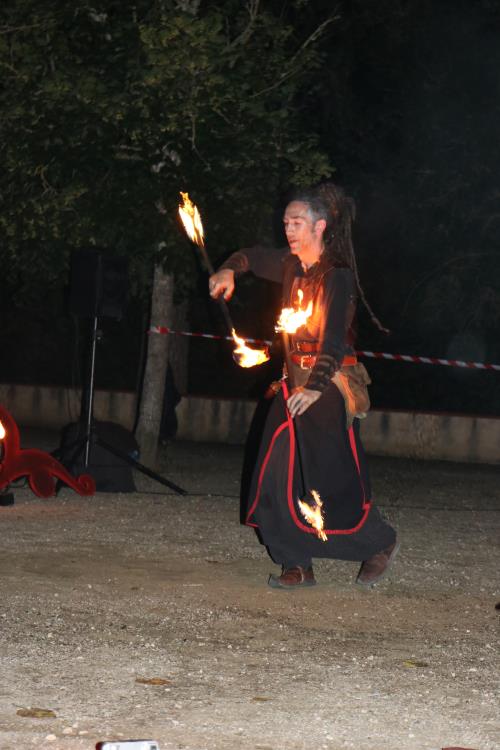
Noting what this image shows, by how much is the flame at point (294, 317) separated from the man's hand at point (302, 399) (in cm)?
40

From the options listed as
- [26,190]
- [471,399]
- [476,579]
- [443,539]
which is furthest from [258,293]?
[476,579]

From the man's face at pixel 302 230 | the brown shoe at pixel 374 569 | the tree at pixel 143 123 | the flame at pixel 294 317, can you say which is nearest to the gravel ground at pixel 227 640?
the brown shoe at pixel 374 569

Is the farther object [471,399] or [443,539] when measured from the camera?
[471,399]

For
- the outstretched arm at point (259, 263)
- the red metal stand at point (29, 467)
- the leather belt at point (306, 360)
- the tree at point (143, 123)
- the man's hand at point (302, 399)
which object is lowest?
the red metal stand at point (29, 467)

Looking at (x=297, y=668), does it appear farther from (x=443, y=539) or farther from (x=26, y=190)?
(x=26, y=190)

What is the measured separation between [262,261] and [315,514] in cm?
138

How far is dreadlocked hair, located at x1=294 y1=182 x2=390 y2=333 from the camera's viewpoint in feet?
22.6

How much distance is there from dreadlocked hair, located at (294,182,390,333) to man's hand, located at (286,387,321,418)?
69 centimetres

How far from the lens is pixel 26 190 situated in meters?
11.3

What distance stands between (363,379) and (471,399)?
13950 millimetres

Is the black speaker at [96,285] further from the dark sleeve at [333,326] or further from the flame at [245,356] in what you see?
the dark sleeve at [333,326]

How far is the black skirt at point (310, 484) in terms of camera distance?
22.9ft

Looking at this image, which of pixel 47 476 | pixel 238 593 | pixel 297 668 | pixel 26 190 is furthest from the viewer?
pixel 26 190

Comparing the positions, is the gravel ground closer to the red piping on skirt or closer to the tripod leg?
the red piping on skirt
